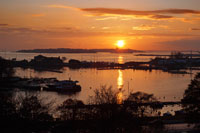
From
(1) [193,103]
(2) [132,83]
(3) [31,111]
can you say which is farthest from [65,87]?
(3) [31,111]

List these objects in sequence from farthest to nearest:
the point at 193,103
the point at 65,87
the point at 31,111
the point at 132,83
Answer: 1. the point at 132,83
2. the point at 65,87
3. the point at 193,103
4. the point at 31,111

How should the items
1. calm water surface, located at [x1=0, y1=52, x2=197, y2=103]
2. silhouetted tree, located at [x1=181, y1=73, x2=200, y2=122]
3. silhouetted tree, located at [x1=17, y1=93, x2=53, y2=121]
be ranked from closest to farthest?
silhouetted tree, located at [x1=17, y1=93, x2=53, y2=121]
silhouetted tree, located at [x1=181, y1=73, x2=200, y2=122]
calm water surface, located at [x1=0, y1=52, x2=197, y2=103]

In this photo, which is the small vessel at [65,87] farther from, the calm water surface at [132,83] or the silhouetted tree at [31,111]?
the silhouetted tree at [31,111]

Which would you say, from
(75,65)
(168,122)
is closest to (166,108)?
(168,122)

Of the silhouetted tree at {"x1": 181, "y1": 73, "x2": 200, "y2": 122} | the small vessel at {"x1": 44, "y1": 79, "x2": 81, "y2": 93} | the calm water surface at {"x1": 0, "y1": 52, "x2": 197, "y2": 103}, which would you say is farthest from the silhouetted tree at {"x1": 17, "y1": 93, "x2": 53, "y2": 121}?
the small vessel at {"x1": 44, "y1": 79, "x2": 81, "y2": 93}

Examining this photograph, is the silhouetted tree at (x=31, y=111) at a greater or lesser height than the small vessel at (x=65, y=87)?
lesser

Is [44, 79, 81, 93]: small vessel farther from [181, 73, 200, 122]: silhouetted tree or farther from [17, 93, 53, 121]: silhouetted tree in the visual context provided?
[17, 93, 53, 121]: silhouetted tree

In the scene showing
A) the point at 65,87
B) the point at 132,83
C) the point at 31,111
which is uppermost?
the point at 132,83

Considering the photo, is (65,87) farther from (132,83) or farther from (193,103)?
(193,103)

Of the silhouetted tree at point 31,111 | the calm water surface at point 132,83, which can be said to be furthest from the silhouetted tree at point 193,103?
the silhouetted tree at point 31,111

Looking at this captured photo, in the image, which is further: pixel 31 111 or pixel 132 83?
pixel 132 83

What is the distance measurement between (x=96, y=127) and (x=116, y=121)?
7.0 inches

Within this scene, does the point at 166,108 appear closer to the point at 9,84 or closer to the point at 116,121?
the point at 116,121

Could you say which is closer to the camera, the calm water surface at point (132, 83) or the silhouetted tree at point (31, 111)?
the silhouetted tree at point (31, 111)
